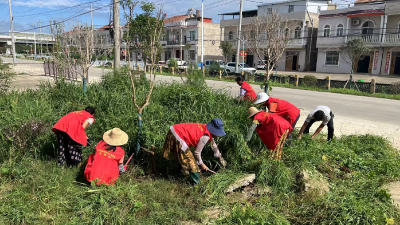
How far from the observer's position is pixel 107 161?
13.2 feet

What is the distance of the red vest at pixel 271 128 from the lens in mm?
4539

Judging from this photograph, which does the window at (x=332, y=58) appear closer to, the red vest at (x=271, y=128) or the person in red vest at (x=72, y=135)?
the red vest at (x=271, y=128)

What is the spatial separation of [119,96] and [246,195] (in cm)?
A: 377

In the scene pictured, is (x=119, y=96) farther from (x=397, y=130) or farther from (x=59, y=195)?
(x=397, y=130)

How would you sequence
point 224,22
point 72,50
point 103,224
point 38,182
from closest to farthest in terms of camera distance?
point 103,224 < point 38,182 < point 72,50 < point 224,22

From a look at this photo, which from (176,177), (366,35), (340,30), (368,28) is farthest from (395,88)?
(340,30)

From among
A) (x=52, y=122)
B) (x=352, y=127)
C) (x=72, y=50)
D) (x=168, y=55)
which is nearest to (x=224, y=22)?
(x=168, y=55)

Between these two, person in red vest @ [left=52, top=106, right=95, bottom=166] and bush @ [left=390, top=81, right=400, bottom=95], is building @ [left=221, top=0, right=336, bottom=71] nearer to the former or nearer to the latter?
bush @ [left=390, top=81, right=400, bottom=95]

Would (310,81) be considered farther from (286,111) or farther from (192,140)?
(192,140)

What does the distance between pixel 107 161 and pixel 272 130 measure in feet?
7.74

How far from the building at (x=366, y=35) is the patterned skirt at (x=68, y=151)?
27.5m

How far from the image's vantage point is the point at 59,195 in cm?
387

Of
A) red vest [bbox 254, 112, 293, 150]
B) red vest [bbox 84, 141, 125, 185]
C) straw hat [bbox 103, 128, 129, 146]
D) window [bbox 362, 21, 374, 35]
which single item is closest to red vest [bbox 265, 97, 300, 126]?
red vest [bbox 254, 112, 293, 150]

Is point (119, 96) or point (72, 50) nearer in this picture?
point (119, 96)
